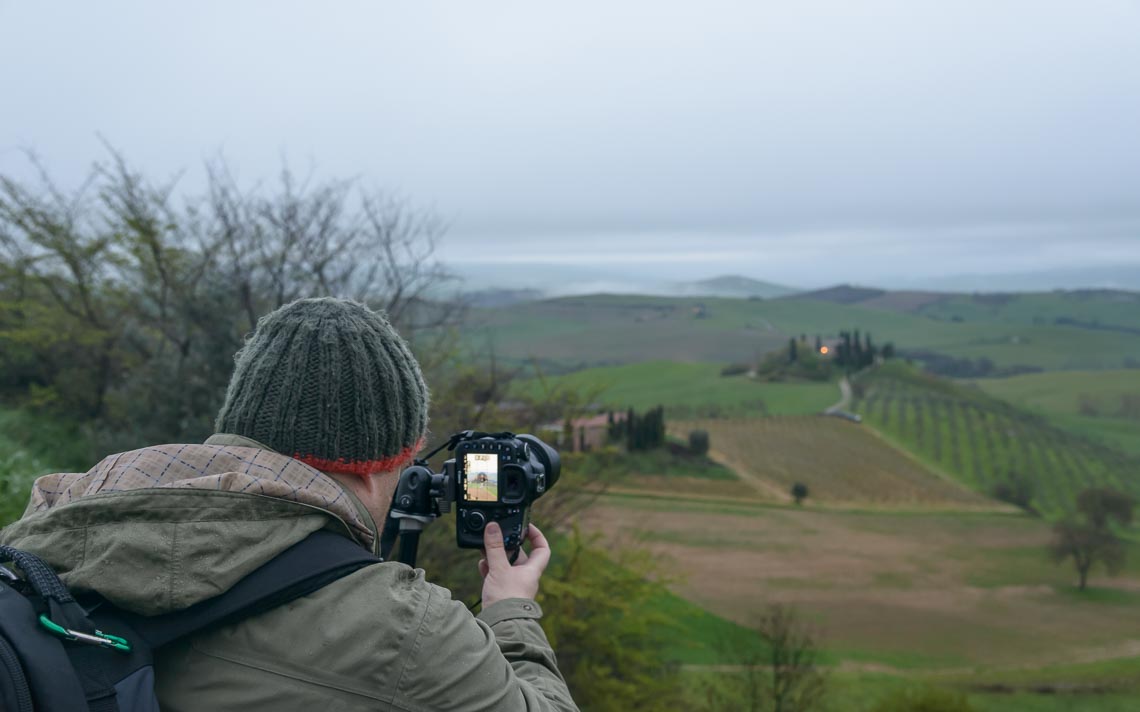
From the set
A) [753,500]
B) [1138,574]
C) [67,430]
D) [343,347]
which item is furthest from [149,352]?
[1138,574]

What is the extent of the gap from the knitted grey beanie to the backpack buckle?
46 cm

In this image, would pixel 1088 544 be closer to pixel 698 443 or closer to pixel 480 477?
pixel 698 443

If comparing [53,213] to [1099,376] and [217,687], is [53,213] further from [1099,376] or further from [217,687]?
[1099,376]

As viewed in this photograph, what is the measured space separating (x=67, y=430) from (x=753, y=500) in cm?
4045

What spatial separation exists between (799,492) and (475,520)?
48875 millimetres

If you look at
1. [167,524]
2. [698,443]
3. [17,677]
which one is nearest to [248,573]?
[167,524]

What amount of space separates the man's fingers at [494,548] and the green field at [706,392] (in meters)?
56.1

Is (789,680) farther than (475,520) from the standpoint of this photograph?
Yes

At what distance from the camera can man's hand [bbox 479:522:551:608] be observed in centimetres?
181

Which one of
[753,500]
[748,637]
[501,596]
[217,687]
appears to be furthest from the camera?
[753,500]

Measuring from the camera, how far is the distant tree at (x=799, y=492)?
47938mm

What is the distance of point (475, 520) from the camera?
211 cm

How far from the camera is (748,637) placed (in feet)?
92.7

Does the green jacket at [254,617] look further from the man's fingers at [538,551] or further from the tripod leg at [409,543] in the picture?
the tripod leg at [409,543]
